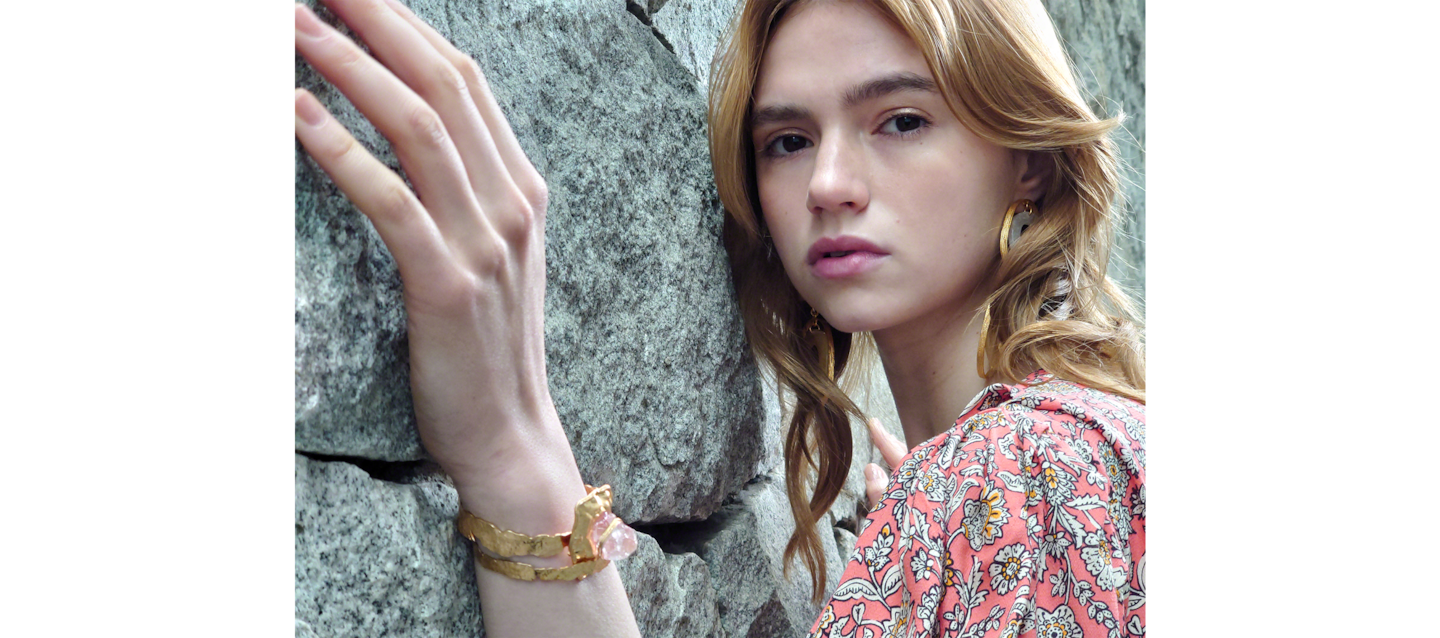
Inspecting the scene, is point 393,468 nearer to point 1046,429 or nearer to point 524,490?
point 524,490

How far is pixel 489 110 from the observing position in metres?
0.87

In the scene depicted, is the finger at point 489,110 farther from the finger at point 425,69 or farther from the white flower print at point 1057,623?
the white flower print at point 1057,623

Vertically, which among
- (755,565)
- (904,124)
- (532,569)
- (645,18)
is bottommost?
(755,565)

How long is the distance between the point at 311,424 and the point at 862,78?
2.60ft

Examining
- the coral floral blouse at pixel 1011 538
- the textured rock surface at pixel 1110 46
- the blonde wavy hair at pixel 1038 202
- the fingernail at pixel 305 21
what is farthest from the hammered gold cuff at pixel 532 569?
the textured rock surface at pixel 1110 46

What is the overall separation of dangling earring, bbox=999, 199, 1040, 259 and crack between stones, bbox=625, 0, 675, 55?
0.52 metres

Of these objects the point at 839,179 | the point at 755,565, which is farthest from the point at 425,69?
the point at 755,565

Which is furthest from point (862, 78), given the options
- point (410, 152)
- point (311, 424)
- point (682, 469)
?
point (311, 424)

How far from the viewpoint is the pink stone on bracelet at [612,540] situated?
0.96 meters

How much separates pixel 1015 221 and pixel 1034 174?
2.8 inches

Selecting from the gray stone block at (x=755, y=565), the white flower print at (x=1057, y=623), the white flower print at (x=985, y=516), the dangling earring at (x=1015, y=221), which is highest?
the dangling earring at (x=1015, y=221)

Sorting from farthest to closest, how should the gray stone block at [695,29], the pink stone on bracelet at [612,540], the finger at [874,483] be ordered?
1. the finger at [874,483]
2. the gray stone block at [695,29]
3. the pink stone on bracelet at [612,540]

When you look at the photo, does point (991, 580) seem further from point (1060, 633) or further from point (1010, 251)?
point (1010, 251)

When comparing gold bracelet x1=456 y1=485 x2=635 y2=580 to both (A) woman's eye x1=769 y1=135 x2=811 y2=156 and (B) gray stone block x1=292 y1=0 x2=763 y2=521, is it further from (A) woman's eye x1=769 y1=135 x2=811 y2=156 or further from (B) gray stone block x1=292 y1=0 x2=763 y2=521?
(A) woman's eye x1=769 y1=135 x2=811 y2=156
